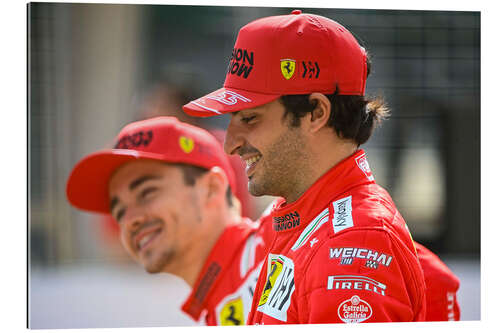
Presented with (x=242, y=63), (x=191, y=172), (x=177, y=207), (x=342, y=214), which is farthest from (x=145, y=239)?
(x=342, y=214)

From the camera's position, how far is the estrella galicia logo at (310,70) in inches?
55.4

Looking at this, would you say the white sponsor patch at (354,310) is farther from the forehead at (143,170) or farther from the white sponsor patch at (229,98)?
the forehead at (143,170)

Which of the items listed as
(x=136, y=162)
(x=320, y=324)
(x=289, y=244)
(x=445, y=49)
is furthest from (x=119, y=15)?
(x=320, y=324)

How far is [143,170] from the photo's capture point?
2.26m

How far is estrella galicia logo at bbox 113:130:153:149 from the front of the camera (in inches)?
88.9

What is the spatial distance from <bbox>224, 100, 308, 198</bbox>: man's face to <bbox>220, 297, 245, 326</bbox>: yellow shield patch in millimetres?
688

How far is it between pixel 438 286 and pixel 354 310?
1.66 feet

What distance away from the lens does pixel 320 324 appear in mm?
1193

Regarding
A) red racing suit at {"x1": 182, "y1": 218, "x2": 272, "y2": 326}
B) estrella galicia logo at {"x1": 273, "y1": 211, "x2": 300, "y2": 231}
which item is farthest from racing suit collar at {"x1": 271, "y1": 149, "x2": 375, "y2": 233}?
red racing suit at {"x1": 182, "y1": 218, "x2": 272, "y2": 326}

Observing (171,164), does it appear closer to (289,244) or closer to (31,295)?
(31,295)

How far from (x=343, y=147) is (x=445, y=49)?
1190mm

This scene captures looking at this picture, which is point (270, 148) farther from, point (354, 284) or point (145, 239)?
point (145, 239)

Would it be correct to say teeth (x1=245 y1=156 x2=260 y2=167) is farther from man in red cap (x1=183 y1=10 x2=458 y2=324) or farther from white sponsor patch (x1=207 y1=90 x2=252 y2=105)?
white sponsor patch (x1=207 y1=90 x2=252 y2=105)

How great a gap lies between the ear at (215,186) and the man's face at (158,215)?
5cm
